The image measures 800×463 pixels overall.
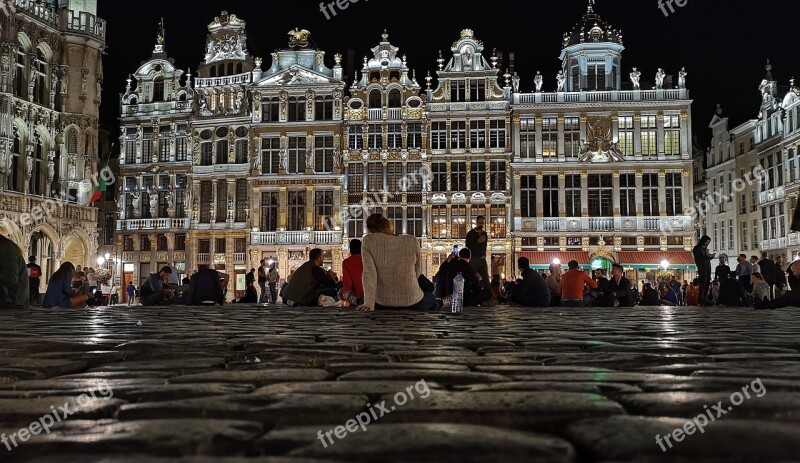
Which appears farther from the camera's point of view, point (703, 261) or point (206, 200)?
point (206, 200)

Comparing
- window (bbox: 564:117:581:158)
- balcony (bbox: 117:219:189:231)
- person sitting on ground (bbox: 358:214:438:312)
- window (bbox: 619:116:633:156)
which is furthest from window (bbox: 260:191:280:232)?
person sitting on ground (bbox: 358:214:438:312)

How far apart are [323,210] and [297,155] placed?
120 inches

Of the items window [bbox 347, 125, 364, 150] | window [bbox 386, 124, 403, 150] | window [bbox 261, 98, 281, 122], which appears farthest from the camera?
window [bbox 261, 98, 281, 122]

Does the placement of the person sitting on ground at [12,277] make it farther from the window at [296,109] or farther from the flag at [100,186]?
the window at [296,109]

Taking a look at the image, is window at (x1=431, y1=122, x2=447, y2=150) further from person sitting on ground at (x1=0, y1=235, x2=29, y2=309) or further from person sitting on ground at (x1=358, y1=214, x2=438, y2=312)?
person sitting on ground at (x1=358, y1=214, x2=438, y2=312)

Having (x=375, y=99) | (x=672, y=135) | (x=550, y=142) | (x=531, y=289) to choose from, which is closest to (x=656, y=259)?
(x=672, y=135)

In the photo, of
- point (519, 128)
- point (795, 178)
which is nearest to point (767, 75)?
point (795, 178)

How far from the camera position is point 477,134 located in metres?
38.5

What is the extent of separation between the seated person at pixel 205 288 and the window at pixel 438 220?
2397 centimetres

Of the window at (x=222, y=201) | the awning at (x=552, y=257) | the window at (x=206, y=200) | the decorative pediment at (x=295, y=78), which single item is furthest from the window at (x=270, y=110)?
the awning at (x=552, y=257)

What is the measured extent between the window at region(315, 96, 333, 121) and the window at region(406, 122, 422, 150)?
4075mm

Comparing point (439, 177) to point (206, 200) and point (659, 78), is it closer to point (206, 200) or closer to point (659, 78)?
point (659, 78)

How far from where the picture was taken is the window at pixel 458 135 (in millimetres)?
38375

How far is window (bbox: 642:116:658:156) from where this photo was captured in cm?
3803
